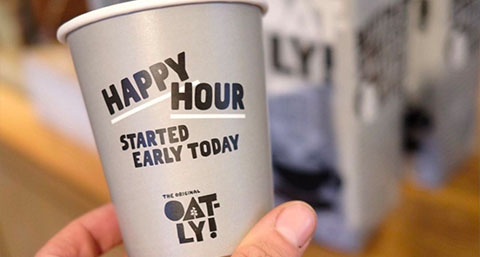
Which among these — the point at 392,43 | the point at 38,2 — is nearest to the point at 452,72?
the point at 392,43

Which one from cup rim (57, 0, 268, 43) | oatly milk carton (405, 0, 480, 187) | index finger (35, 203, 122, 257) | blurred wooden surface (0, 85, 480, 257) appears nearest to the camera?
cup rim (57, 0, 268, 43)

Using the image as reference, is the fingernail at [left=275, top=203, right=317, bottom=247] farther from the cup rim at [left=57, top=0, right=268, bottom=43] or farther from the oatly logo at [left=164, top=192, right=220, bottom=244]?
the cup rim at [left=57, top=0, right=268, bottom=43]

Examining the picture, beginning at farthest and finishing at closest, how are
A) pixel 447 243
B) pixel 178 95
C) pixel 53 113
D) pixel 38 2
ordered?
pixel 53 113 < pixel 38 2 < pixel 447 243 < pixel 178 95

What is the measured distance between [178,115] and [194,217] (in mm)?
83

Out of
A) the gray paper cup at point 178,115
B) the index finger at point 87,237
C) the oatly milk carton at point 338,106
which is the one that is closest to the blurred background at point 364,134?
the oatly milk carton at point 338,106

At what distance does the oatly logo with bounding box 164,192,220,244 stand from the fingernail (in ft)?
0.18

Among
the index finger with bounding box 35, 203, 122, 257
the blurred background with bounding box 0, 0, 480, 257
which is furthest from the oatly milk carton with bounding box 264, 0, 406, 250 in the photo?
the index finger with bounding box 35, 203, 122, 257

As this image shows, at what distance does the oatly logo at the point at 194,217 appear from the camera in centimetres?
41

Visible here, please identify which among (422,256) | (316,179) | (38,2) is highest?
(38,2)

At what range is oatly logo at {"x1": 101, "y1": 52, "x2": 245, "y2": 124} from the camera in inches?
14.7

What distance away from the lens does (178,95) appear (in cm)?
38

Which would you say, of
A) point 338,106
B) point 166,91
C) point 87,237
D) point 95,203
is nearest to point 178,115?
point 166,91

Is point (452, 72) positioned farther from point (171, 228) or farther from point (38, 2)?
point (38, 2)

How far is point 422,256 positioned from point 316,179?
0.24 m
